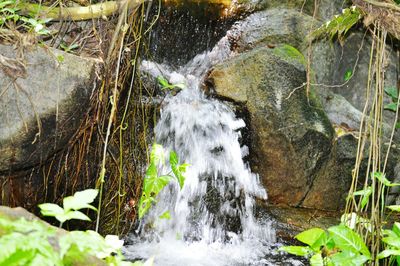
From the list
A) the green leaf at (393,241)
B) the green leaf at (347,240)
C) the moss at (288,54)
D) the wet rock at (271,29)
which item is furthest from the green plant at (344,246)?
the wet rock at (271,29)

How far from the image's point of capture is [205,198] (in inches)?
161

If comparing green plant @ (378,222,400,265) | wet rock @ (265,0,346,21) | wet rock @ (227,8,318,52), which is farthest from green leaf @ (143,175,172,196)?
wet rock @ (265,0,346,21)

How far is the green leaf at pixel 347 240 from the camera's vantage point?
181 centimetres

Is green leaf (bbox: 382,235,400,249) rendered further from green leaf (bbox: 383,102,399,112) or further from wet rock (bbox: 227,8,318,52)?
green leaf (bbox: 383,102,399,112)

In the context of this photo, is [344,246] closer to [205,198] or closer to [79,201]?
[79,201]

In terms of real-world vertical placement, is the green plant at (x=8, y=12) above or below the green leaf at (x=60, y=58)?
above

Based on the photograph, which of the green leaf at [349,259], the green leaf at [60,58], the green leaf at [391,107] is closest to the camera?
the green leaf at [349,259]

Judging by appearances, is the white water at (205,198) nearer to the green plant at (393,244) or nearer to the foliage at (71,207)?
the green plant at (393,244)

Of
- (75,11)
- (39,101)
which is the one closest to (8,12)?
(75,11)

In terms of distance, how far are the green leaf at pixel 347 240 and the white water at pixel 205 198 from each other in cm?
186

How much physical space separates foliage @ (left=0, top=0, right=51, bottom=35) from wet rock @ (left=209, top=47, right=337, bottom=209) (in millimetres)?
2140

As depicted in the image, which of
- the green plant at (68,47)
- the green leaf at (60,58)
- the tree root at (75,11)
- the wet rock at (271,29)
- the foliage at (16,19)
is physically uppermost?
the wet rock at (271,29)

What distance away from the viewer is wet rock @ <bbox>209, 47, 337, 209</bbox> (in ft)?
14.3

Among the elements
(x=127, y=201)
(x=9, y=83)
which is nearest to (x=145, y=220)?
(x=127, y=201)
